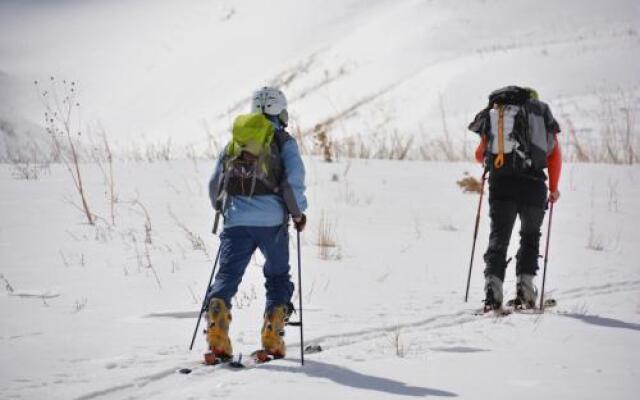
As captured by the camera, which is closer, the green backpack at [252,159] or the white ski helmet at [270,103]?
the green backpack at [252,159]

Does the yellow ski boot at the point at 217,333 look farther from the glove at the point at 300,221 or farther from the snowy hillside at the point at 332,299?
the glove at the point at 300,221

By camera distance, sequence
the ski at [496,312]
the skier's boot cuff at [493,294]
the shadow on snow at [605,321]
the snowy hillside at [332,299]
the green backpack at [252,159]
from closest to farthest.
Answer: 1. the snowy hillside at [332,299]
2. the green backpack at [252,159]
3. the shadow on snow at [605,321]
4. the ski at [496,312]
5. the skier's boot cuff at [493,294]

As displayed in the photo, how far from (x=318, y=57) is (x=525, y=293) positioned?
24.1 metres

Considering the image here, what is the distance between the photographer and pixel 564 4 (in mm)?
28078

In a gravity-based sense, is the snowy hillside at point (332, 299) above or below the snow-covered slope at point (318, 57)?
below

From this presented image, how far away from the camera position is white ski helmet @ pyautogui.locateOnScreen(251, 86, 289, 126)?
14.5 ft

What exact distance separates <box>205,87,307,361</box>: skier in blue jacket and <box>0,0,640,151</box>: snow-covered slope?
22.8 ft

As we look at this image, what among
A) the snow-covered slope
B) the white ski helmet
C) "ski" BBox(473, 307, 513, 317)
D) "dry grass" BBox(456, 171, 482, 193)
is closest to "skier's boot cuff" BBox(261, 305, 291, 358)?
the white ski helmet

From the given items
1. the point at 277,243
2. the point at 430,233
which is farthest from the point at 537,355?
the point at 430,233

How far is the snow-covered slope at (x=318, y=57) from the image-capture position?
56.6 ft

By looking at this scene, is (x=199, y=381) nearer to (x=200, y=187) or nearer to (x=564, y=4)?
(x=200, y=187)

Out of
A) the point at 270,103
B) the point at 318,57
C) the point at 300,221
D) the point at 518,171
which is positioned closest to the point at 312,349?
the point at 300,221

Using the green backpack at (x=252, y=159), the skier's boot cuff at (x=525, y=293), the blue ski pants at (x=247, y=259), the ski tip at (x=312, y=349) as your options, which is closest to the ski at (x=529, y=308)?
the skier's boot cuff at (x=525, y=293)

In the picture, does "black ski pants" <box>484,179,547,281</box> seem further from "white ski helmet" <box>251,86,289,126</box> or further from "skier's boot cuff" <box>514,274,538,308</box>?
"white ski helmet" <box>251,86,289,126</box>
